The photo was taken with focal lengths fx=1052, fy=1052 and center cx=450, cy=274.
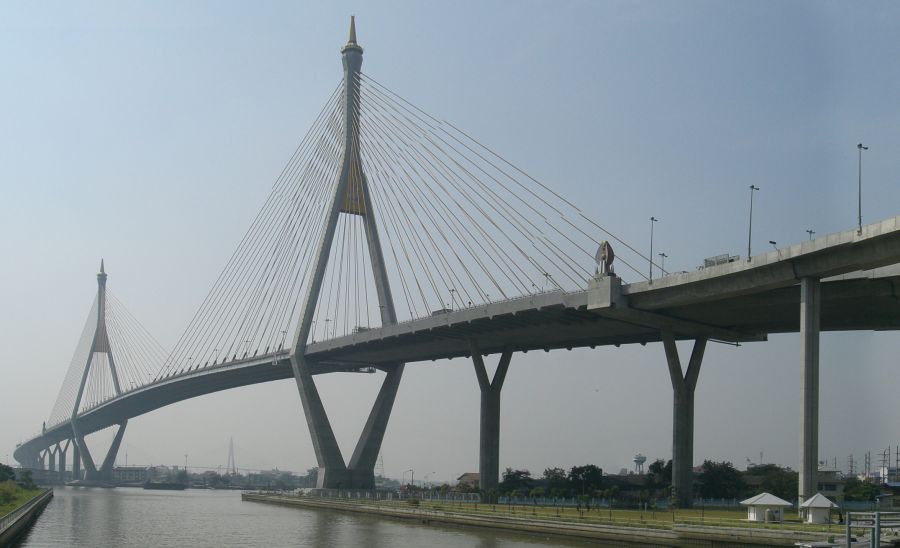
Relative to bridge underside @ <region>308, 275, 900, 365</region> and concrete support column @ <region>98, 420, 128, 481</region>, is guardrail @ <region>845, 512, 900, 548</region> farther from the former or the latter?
concrete support column @ <region>98, 420, 128, 481</region>

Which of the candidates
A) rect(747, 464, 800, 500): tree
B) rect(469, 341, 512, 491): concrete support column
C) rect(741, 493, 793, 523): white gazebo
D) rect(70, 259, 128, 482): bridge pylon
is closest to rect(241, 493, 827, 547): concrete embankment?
rect(741, 493, 793, 523): white gazebo

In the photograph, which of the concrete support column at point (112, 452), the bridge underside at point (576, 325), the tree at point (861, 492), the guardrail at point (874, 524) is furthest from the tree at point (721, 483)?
the concrete support column at point (112, 452)

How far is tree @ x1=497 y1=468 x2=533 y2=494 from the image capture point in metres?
95.7

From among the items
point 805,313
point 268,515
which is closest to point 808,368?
point 805,313

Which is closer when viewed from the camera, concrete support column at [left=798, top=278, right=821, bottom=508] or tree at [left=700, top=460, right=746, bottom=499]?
concrete support column at [left=798, top=278, right=821, bottom=508]

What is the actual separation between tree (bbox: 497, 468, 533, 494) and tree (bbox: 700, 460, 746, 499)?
15530mm

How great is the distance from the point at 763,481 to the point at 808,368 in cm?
4893

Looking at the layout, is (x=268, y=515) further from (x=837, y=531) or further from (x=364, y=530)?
(x=837, y=531)

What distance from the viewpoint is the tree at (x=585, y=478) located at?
90.1 metres

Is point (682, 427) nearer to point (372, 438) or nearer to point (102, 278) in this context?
point (372, 438)

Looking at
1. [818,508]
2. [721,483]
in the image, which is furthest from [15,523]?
[721,483]

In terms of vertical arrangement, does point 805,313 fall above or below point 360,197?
below

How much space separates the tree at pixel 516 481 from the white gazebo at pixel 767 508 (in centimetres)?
4311

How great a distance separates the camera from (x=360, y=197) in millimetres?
91188
